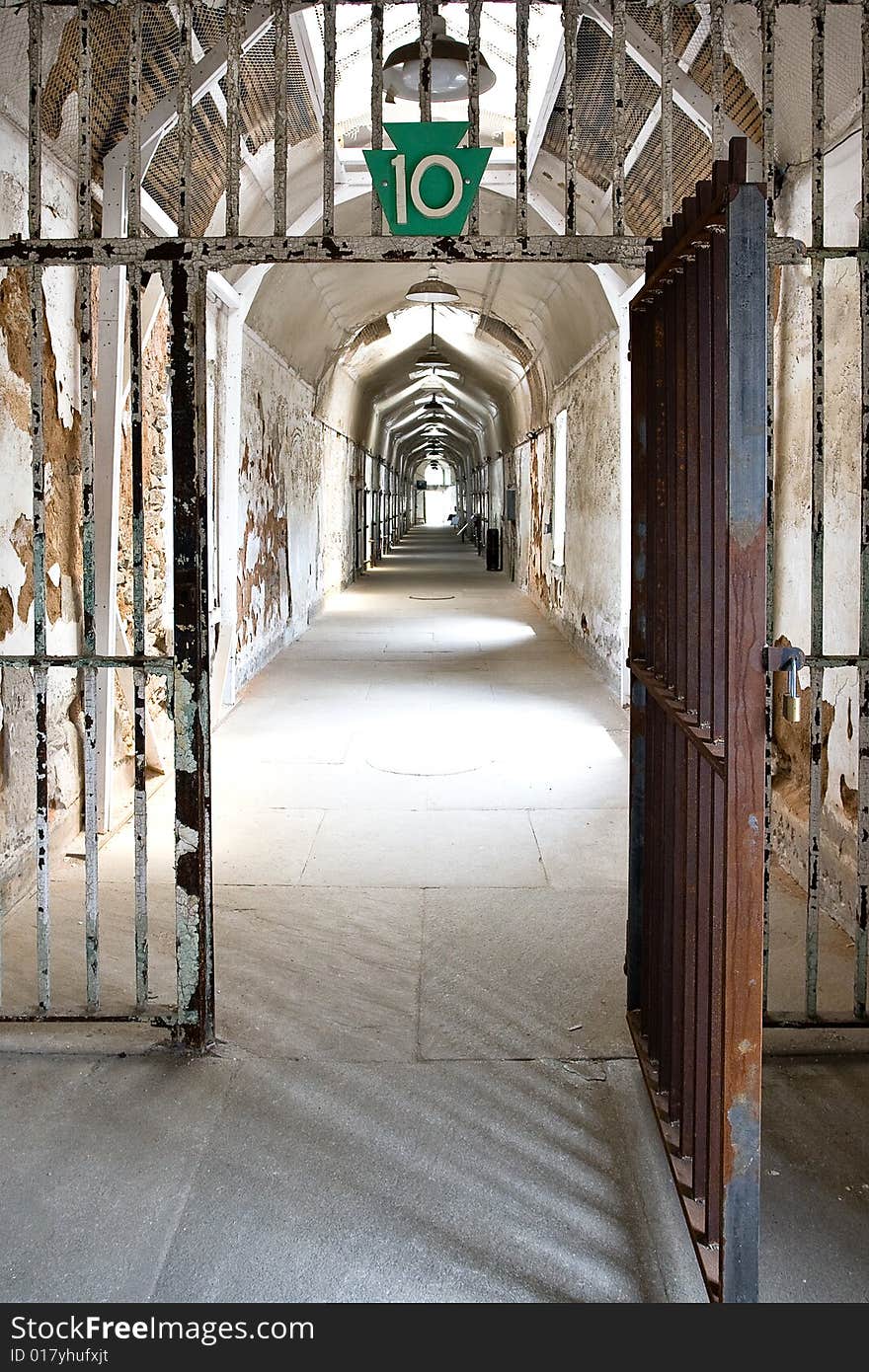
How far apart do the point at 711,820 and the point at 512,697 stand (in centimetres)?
700

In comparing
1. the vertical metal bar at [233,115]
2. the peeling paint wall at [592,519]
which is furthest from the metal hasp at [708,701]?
the peeling paint wall at [592,519]

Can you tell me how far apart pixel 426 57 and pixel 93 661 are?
6.36 ft

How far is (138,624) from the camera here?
3363 millimetres

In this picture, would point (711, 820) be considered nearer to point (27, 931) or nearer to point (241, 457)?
point (27, 931)

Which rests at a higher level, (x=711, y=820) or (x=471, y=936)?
(x=711, y=820)

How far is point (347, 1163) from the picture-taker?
2.91 m

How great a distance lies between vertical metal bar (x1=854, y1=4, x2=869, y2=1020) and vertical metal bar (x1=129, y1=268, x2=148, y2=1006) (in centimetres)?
206

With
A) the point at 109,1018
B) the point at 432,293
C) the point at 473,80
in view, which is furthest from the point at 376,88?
the point at 432,293

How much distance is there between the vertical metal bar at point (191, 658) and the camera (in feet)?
10.8

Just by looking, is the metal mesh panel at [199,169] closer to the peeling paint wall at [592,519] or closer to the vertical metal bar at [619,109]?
the vertical metal bar at [619,109]

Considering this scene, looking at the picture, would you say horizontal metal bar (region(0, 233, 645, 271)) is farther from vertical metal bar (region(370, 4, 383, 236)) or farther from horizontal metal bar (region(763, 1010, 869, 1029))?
horizontal metal bar (region(763, 1010, 869, 1029))

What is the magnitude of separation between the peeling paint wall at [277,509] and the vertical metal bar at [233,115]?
241 inches

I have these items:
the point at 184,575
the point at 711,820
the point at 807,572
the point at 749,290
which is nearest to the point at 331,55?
the point at 184,575

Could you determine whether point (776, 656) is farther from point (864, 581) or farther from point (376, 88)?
point (376, 88)
